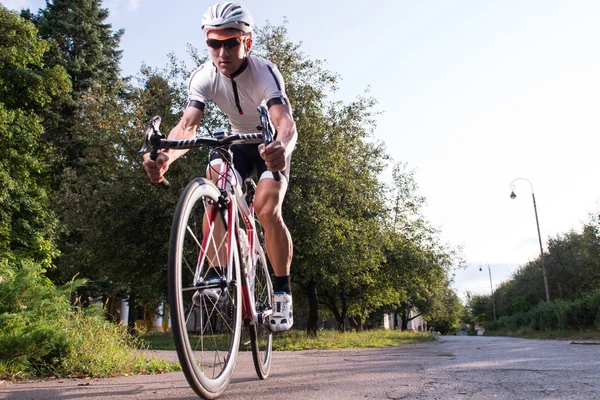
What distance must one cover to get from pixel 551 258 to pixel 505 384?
4529 centimetres

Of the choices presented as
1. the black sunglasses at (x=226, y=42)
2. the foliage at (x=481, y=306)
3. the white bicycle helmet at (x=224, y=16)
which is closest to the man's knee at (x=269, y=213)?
the black sunglasses at (x=226, y=42)

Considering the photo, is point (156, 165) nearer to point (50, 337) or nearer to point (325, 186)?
point (50, 337)

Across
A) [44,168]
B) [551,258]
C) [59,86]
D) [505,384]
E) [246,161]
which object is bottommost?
[505,384]

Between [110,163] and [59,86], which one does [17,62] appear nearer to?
[59,86]

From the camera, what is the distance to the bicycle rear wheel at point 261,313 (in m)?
4.01

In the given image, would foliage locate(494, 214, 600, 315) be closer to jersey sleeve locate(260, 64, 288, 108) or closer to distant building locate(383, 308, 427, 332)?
distant building locate(383, 308, 427, 332)

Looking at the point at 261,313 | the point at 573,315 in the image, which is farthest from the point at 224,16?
the point at 573,315

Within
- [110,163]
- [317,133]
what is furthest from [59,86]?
[317,133]

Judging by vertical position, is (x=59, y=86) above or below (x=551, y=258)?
above

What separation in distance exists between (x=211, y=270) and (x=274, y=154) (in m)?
0.79

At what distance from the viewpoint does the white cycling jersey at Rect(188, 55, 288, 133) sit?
3.78 m

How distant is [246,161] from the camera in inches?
169

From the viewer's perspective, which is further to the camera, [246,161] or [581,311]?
[581,311]

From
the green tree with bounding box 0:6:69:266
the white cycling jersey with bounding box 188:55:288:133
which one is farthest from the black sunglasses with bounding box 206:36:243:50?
the green tree with bounding box 0:6:69:266
